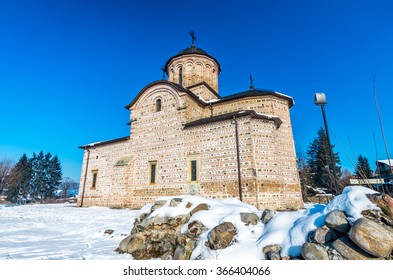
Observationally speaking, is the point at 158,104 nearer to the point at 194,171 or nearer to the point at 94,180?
the point at 194,171

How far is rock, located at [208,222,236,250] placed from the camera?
4.61m

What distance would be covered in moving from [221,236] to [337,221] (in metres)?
2.27

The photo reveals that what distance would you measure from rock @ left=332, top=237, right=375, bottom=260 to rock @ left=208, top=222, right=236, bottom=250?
6.66ft

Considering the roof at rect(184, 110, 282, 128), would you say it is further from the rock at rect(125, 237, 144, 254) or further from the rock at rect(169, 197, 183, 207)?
the rock at rect(125, 237, 144, 254)

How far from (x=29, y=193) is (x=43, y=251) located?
5140 cm

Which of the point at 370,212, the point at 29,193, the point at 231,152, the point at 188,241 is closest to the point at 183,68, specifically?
the point at 231,152

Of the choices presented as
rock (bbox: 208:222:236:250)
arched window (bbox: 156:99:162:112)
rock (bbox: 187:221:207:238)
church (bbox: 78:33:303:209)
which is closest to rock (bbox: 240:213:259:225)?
rock (bbox: 208:222:236:250)

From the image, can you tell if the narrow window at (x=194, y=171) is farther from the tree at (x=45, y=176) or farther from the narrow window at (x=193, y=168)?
the tree at (x=45, y=176)

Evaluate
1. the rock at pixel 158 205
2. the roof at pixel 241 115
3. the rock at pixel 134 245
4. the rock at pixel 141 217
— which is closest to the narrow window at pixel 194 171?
the roof at pixel 241 115

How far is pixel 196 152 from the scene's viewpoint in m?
12.8

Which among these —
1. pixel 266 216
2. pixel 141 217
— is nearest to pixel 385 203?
pixel 266 216

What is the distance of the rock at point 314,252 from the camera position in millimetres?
3320

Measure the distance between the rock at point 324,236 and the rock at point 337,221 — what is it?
2.9 inches

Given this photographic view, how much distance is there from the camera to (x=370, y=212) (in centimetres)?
344
